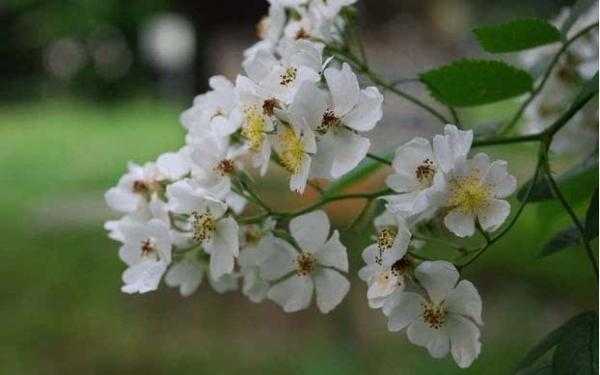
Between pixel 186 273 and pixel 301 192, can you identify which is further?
pixel 186 273

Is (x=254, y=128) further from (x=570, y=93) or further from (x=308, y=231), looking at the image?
(x=570, y=93)

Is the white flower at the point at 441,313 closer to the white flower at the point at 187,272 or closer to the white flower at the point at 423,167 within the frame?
the white flower at the point at 423,167

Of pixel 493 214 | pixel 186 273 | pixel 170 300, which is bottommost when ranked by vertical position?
pixel 170 300

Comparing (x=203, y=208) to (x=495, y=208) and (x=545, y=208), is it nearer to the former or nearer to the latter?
(x=495, y=208)

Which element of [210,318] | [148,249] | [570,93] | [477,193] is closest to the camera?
[477,193]

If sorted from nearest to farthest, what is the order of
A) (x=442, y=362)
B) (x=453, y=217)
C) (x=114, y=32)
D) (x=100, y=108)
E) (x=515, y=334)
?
(x=453, y=217), (x=442, y=362), (x=515, y=334), (x=100, y=108), (x=114, y=32)

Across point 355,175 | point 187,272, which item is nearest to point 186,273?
point 187,272

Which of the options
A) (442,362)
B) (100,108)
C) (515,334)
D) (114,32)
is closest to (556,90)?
(442,362)
